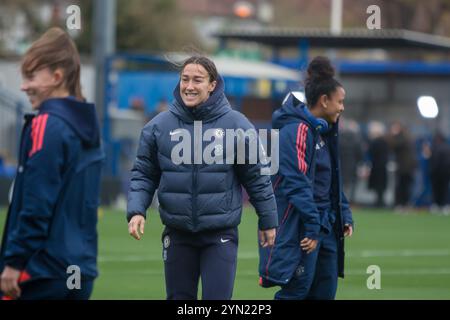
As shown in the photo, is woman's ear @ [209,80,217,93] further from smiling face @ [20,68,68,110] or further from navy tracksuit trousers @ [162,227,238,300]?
smiling face @ [20,68,68,110]

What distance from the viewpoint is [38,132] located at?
645 centimetres

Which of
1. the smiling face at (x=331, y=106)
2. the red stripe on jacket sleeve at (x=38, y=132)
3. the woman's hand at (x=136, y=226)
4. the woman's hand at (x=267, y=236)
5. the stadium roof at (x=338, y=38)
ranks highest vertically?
the stadium roof at (x=338, y=38)

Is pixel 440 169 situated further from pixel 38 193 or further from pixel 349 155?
Answer: pixel 38 193

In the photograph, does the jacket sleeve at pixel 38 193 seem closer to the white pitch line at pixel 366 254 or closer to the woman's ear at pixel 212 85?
the woman's ear at pixel 212 85


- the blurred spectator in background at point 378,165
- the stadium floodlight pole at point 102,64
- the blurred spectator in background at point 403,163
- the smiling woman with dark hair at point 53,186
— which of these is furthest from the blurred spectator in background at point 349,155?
the smiling woman with dark hair at point 53,186

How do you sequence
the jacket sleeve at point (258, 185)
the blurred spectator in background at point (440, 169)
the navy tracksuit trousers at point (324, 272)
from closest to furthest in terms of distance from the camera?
the jacket sleeve at point (258, 185) < the navy tracksuit trousers at point (324, 272) < the blurred spectator in background at point (440, 169)

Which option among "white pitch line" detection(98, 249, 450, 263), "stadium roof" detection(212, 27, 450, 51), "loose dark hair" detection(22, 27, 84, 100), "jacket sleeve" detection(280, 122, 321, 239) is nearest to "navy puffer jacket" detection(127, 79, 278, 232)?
"jacket sleeve" detection(280, 122, 321, 239)

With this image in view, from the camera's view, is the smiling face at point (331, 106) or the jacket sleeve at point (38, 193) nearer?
the jacket sleeve at point (38, 193)

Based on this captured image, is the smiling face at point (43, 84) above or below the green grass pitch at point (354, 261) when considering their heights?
above

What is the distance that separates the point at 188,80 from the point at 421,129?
26.9 m

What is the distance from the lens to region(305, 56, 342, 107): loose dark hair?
9531mm

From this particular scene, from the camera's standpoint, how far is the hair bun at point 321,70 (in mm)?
9617

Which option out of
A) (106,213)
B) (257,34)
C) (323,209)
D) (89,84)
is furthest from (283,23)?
(323,209)

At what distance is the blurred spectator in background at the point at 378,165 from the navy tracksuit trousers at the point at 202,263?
22876 mm
